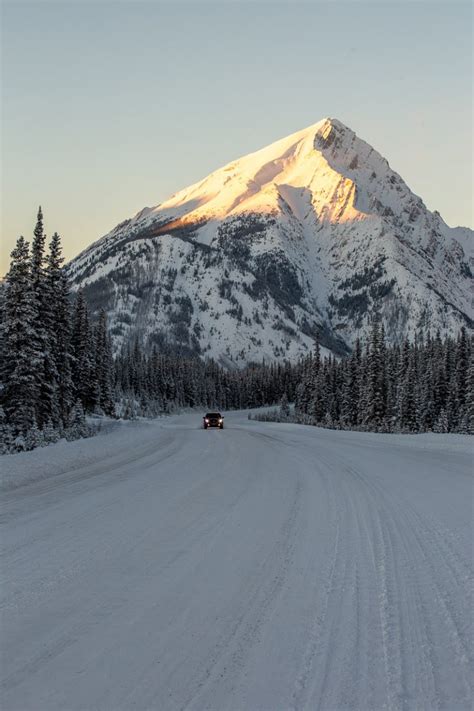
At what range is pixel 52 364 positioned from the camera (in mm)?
35094

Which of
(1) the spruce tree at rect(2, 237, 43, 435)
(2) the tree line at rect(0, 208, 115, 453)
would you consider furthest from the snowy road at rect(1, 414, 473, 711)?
(1) the spruce tree at rect(2, 237, 43, 435)

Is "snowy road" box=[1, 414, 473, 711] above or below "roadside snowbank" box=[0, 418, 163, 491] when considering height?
above

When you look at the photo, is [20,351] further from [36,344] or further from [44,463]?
[44,463]

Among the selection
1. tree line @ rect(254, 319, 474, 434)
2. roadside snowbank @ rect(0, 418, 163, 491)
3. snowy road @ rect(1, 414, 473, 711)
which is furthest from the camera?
tree line @ rect(254, 319, 474, 434)

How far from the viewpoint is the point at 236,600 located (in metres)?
4.83

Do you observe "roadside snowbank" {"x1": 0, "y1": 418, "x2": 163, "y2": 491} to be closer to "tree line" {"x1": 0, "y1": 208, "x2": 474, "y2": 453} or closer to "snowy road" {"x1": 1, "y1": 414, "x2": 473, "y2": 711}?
"snowy road" {"x1": 1, "y1": 414, "x2": 473, "y2": 711}

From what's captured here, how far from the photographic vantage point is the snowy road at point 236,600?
3.39 meters

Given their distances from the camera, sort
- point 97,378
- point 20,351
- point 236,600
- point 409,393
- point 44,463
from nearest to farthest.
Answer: point 236,600, point 44,463, point 20,351, point 97,378, point 409,393

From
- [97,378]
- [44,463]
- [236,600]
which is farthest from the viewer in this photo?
[97,378]

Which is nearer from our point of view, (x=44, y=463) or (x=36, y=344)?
(x=44, y=463)

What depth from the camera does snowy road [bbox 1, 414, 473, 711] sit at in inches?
133

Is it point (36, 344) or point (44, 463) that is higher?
point (36, 344)

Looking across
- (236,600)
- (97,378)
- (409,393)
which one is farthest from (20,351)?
(409,393)

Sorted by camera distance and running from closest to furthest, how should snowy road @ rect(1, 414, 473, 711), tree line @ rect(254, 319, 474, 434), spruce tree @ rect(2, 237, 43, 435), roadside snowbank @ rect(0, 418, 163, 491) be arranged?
snowy road @ rect(1, 414, 473, 711)
roadside snowbank @ rect(0, 418, 163, 491)
spruce tree @ rect(2, 237, 43, 435)
tree line @ rect(254, 319, 474, 434)
